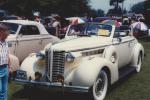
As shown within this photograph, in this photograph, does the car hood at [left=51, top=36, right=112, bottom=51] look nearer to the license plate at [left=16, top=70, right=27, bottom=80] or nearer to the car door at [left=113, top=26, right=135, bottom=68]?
the car door at [left=113, top=26, right=135, bottom=68]

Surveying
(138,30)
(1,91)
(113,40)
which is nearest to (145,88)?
(113,40)

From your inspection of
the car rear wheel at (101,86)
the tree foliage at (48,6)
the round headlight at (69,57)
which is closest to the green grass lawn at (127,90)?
the car rear wheel at (101,86)

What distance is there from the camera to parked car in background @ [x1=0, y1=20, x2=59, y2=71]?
12305 mm

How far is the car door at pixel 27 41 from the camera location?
12.6m

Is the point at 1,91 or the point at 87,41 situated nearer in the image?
the point at 1,91

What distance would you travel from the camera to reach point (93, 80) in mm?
7930

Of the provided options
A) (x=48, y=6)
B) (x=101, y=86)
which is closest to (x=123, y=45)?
(x=101, y=86)

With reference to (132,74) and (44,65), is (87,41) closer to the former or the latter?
(44,65)

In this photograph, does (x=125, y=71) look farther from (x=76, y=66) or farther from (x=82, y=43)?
(x=76, y=66)

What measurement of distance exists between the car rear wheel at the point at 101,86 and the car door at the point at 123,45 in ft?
4.89

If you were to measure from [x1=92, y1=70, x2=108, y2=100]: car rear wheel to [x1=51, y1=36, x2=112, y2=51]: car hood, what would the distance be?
31.5 inches

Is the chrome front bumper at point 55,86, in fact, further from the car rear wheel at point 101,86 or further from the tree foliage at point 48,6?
the tree foliage at point 48,6

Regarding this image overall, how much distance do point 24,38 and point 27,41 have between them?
0.21 metres

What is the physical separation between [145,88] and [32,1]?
38.3 meters
